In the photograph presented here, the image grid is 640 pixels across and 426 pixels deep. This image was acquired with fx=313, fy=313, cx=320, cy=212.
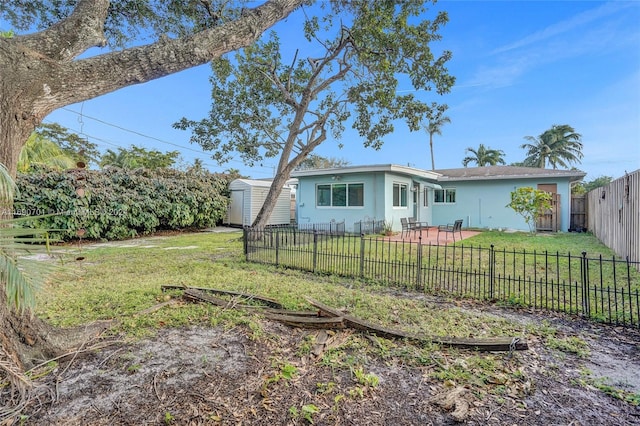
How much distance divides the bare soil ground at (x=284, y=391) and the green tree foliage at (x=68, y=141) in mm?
24884

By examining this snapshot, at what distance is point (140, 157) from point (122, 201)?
1302 centimetres

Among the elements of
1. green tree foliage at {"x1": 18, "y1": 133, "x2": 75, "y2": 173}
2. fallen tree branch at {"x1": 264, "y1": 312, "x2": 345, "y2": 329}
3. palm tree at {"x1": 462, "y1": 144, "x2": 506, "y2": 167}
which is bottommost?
fallen tree branch at {"x1": 264, "y1": 312, "x2": 345, "y2": 329}

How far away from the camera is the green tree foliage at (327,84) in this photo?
9.70 meters

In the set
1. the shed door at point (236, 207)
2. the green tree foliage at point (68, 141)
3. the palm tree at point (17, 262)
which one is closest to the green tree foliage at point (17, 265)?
the palm tree at point (17, 262)

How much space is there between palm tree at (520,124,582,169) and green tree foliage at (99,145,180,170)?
34.6 m

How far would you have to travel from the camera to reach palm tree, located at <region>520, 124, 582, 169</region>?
3073 cm

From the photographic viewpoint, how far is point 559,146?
1224 inches

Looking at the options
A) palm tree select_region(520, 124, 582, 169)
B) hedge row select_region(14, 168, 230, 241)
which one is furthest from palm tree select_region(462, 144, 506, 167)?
hedge row select_region(14, 168, 230, 241)

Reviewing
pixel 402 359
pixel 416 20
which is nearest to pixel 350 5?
pixel 416 20

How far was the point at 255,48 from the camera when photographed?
11.2 metres

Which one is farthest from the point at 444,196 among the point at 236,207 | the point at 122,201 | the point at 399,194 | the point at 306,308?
the point at 122,201

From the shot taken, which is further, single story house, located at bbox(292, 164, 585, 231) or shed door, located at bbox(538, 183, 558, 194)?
shed door, located at bbox(538, 183, 558, 194)

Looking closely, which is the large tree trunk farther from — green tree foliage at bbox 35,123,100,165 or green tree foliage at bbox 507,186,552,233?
green tree foliage at bbox 35,123,100,165

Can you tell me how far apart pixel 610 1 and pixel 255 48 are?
10.0 meters
